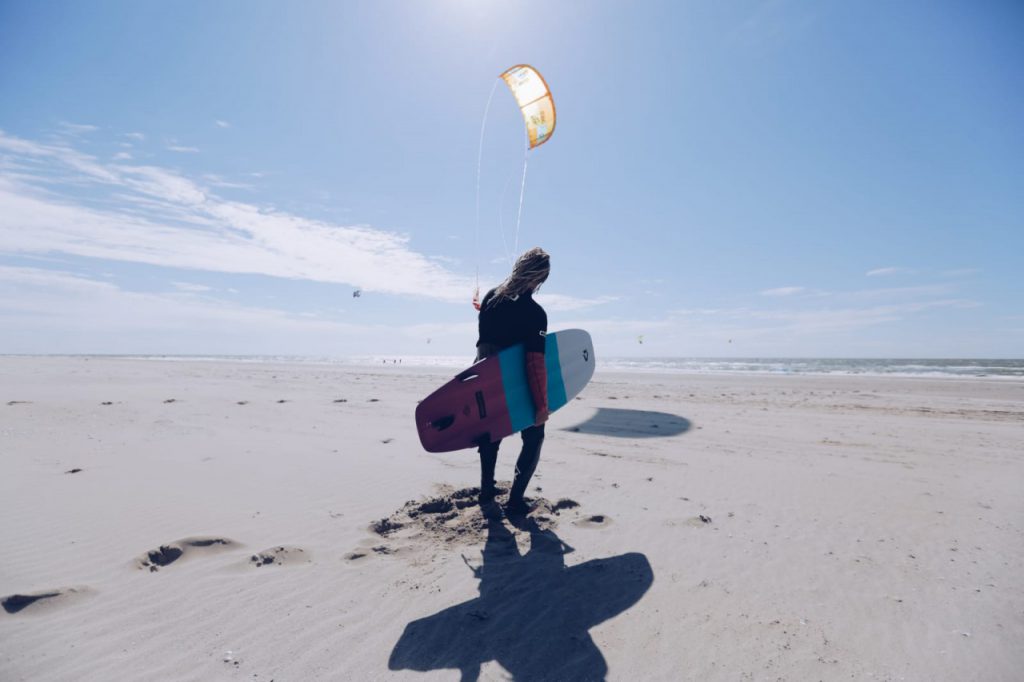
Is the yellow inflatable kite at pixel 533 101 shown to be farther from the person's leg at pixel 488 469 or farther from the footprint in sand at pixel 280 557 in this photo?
the footprint in sand at pixel 280 557

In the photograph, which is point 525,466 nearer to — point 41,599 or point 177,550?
point 177,550

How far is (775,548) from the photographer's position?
3.26 metres

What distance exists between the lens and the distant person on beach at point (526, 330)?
12.2 feet

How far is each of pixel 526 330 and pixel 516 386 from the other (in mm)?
570

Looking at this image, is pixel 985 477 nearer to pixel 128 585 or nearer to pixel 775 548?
pixel 775 548

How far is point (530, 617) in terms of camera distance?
95.7 inches

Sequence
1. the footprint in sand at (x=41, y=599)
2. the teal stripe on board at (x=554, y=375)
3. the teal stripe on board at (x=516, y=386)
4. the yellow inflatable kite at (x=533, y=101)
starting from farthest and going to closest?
the yellow inflatable kite at (x=533, y=101)
the teal stripe on board at (x=554, y=375)
the teal stripe on board at (x=516, y=386)
the footprint in sand at (x=41, y=599)

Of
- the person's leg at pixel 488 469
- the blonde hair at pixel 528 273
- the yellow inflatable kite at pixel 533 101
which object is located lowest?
the person's leg at pixel 488 469

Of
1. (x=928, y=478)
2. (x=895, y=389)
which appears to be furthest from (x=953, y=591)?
(x=895, y=389)

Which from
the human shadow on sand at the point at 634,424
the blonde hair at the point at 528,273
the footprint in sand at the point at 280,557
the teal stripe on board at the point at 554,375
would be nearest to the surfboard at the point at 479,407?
the blonde hair at the point at 528,273

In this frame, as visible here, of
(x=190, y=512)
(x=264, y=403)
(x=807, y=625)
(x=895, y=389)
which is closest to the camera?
(x=807, y=625)

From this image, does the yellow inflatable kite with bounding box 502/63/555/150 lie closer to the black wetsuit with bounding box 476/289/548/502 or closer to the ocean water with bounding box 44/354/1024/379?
the black wetsuit with bounding box 476/289/548/502

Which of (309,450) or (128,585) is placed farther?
(309,450)

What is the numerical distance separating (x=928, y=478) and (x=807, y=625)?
400 centimetres
